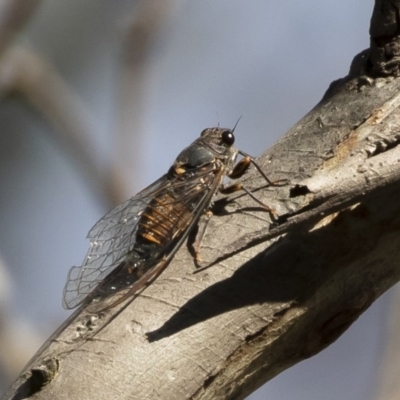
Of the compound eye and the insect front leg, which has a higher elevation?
the compound eye

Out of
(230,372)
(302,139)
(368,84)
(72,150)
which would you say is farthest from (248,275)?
(72,150)

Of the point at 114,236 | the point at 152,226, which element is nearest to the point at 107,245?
the point at 114,236

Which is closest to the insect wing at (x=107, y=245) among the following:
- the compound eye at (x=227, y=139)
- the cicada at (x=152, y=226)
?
the cicada at (x=152, y=226)

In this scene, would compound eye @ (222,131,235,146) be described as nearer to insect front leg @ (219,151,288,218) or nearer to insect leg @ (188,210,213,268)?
insect front leg @ (219,151,288,218)

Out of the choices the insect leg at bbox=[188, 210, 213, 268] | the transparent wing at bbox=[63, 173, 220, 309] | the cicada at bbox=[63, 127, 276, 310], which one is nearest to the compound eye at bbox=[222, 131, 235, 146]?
the cicada at bbox=[63, 127, 276, 310]

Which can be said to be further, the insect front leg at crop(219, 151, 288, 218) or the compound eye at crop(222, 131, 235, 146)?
the compound eye at crop(222, 131, 235, 146)

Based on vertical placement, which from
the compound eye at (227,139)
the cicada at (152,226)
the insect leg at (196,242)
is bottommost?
the insect leg at (196,242)

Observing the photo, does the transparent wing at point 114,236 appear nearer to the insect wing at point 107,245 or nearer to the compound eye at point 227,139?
the insect wing at point 107,245

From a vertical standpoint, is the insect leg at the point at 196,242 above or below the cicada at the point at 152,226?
below
